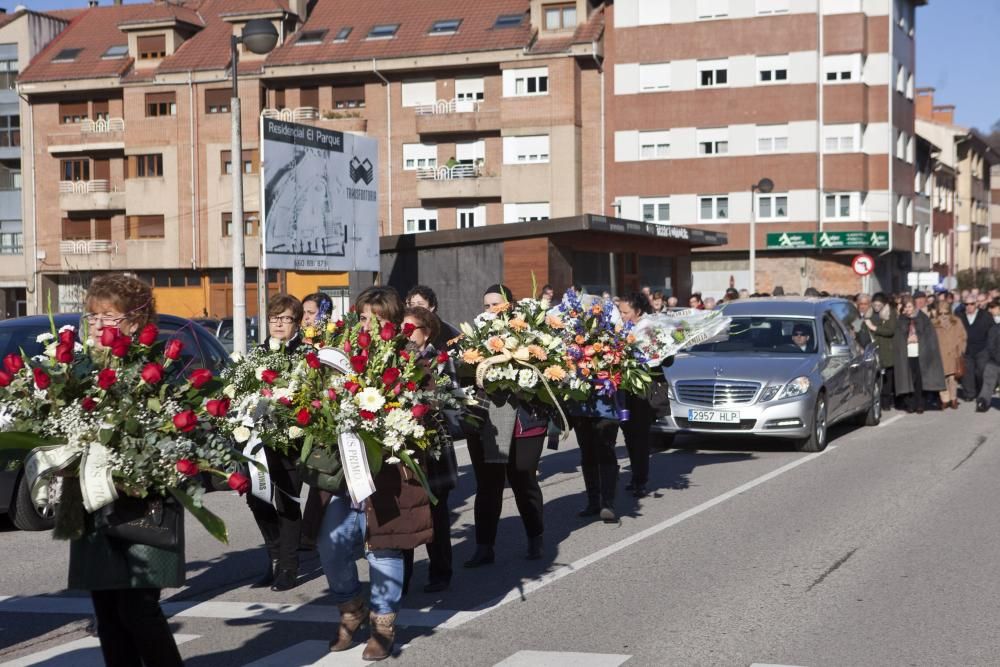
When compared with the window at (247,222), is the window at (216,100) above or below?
above

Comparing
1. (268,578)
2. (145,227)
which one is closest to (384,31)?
(145,227)

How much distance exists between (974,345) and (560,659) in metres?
19.0

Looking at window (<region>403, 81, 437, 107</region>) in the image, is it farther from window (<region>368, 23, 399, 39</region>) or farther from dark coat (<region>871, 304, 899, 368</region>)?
dark coat (<region>871, 304, 899, 368</region>)

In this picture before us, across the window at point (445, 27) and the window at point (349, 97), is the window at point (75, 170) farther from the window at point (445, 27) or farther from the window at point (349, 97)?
the window at point (445, 27)

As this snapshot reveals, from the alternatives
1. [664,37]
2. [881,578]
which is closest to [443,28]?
[664,37]

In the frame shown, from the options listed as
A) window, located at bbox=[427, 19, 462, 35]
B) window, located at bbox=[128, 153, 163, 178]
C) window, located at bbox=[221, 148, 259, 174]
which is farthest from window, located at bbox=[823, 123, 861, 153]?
window, located at bbox=[128, 153, 163, 178]

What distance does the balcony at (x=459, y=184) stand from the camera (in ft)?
180

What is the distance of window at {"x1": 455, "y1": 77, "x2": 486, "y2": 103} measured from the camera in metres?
55.5

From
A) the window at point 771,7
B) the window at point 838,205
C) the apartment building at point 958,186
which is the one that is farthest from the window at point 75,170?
the apartment building at point 958,186

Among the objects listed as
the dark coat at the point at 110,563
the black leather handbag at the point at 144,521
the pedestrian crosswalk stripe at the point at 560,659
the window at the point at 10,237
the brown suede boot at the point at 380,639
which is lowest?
the pedestrian crosswalk stripe at the point at 560,659

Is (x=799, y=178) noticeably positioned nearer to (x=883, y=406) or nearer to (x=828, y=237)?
(x=828, y=237)

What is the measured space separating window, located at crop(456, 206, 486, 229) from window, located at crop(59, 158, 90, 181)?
17618 mm

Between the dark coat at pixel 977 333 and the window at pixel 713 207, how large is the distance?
32485mm

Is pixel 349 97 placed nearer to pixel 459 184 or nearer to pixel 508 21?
pixel 459 184
